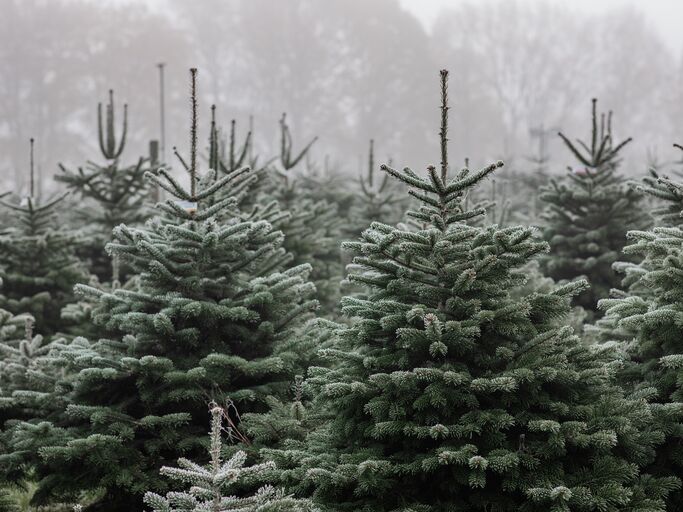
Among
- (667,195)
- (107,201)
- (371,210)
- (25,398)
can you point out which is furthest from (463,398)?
(371,210)

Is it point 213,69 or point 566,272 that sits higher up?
point 213,69

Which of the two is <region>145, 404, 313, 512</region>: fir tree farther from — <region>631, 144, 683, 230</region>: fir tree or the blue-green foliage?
<region>631, 144, 683, 230</region>: fir tree

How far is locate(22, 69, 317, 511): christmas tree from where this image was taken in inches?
223

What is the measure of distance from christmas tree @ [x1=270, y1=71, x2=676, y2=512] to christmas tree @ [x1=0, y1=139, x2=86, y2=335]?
4846mm

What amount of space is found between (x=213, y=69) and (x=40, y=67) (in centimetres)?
1360

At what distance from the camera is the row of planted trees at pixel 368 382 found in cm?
452

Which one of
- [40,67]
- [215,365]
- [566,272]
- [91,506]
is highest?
[40,67]

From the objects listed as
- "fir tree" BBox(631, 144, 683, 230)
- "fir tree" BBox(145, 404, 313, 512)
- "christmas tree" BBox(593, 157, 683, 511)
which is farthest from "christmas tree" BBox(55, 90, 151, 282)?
"fir tree" BBox(145, 404, 313, 512)

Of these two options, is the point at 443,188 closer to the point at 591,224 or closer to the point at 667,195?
the point at 667,195

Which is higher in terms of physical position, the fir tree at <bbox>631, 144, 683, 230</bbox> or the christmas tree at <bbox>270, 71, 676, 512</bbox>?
the fir tree at <bbox>631, 144, 683, 230</bbox>

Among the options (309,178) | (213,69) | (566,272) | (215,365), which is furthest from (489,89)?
(215,365)

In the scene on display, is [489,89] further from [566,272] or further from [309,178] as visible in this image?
[566,272]

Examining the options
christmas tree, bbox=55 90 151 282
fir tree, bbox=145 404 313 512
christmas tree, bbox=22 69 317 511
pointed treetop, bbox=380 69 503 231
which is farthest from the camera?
christmas tree, bbox=55 90 151 282

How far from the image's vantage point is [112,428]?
562 cm
